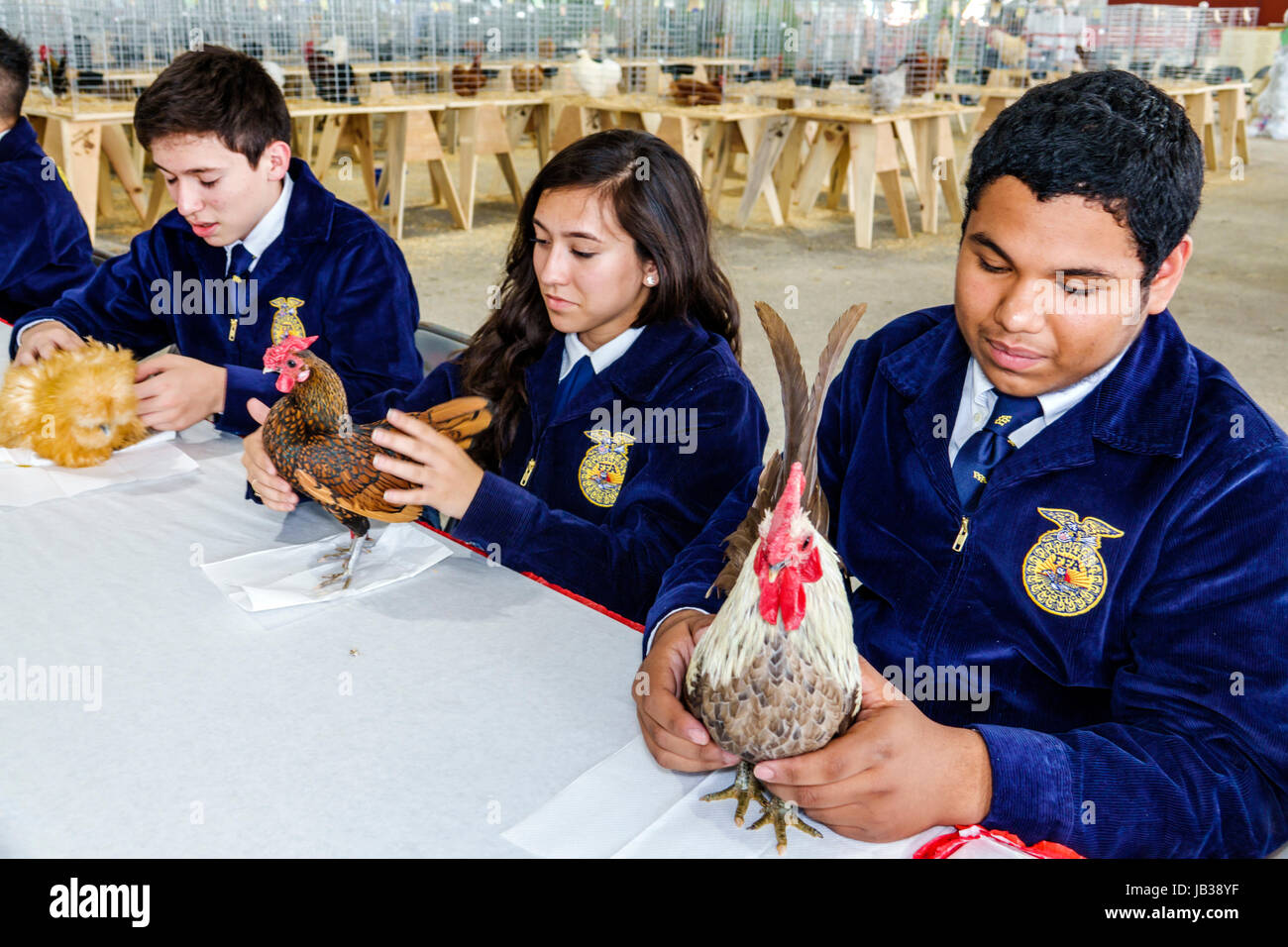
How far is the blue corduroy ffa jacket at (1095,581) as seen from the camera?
895 millimetres

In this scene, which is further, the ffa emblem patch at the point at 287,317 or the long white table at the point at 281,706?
the ffa emblem patch at the point at 287,317

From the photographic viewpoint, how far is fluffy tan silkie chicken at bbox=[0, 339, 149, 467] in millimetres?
1567

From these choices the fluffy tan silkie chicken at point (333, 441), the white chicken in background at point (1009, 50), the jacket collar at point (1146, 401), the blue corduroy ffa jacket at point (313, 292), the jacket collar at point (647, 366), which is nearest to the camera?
the jacket collar at point (1146, 401)

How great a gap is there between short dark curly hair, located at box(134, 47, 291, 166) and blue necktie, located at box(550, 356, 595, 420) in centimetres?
83

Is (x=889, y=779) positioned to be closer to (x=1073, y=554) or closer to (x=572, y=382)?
(x=1073, y=554)

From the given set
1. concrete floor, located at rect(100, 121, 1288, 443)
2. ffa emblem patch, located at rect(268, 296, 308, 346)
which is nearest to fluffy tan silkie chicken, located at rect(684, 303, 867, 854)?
ffa emblem patch, located at rect(268, 296, 308, 346)

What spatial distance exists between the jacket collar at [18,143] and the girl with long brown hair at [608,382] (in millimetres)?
1748

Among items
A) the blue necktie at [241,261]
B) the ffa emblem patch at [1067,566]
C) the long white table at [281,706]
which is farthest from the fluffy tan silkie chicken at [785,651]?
the blue necktie at [241,261]

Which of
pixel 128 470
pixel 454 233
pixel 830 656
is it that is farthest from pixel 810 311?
pixel 830 656

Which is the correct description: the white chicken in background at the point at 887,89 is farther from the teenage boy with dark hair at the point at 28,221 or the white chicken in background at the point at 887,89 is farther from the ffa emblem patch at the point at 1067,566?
the ffa emblem patch at the point at 1067,566

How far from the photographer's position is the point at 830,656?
88cm

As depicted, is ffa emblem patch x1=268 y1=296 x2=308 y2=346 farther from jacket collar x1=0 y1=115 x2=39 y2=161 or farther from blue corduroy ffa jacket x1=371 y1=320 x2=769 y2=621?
jacket collar x1=0 y1=115 x2=39 y2=161

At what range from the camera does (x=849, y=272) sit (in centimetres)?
611
